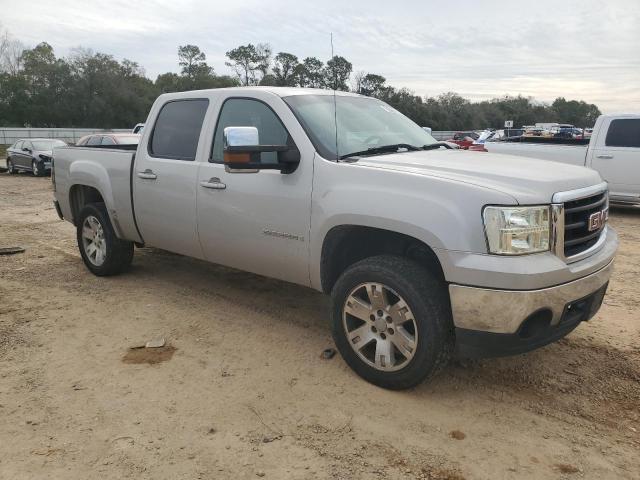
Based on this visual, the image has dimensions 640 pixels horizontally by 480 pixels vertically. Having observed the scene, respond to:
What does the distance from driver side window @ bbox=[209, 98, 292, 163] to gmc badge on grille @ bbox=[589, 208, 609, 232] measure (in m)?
2.08

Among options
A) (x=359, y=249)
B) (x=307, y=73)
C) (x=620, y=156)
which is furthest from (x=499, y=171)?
(x=620, y=156)

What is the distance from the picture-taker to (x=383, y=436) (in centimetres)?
298

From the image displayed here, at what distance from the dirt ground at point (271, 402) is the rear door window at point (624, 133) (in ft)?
20.0

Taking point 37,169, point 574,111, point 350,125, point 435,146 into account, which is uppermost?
point 574,111

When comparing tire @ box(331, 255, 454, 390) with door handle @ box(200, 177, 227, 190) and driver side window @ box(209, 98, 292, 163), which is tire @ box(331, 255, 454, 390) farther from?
door handle @ box(200, 177, 227, 190)

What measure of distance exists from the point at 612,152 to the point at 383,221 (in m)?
8.74

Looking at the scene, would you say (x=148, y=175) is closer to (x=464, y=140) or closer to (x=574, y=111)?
(x=464, y=140)

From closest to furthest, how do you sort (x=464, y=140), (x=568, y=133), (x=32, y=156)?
(x=32, y=156), (x=464, y=140), (x=568, y=133)

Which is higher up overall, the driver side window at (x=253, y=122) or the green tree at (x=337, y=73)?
the green tree at (x=337, y=73)

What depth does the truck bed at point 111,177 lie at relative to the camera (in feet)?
17.7

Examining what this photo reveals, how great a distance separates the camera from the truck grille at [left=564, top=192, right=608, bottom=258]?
3.15m

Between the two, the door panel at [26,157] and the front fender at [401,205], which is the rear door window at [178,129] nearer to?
the front fender at [401,205]

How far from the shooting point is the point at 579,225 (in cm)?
324

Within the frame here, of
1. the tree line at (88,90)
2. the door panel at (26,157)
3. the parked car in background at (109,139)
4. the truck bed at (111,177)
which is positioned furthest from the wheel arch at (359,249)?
the tree line at (88,90)
